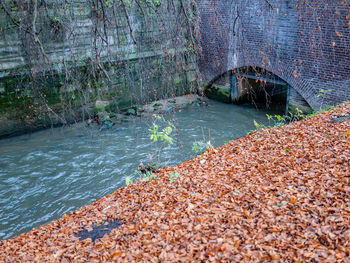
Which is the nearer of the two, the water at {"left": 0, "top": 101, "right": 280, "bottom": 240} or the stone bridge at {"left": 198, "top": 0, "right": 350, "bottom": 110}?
the water at {"left": 0, "top": 101, "right": 280, "bottom": 240}

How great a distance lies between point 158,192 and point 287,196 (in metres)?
1.94

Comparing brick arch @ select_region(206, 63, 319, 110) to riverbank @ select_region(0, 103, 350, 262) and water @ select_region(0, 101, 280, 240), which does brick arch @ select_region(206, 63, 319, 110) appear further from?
riverbank @ select_region(0, 103, 350, 262)

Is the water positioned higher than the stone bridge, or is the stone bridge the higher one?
the stone bridge

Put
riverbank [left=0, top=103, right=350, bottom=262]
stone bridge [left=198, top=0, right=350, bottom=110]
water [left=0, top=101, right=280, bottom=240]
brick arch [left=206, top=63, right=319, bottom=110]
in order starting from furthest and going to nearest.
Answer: brick arch [left=206, top=63, right=319, bottom=110] → stone bridge [left=198, top=0, right=350, bottom=110] → water [left=0, top=101, right=280, bottom=240] → riverbank [left=0, top=103, right=350, bottom=262]

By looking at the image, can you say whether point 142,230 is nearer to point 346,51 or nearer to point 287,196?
point 287,196

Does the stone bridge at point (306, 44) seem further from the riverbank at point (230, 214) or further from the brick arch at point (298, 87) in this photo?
the riverbank at point (230, 214)

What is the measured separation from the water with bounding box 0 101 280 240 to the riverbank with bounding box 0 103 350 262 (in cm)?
138

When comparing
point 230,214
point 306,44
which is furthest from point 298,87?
point 230,214

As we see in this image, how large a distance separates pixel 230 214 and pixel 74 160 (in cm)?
568

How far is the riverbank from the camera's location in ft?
9.27

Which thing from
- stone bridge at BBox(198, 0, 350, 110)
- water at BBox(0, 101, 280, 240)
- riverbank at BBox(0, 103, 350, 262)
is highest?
stone bridge at BBox(198, 0, 350, 110)

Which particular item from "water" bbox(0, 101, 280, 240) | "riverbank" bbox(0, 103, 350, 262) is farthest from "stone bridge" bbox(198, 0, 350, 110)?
"riverbank" bbox(0, 103, 350, 262)

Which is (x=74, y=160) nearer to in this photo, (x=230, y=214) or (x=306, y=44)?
(x=230, y=214)

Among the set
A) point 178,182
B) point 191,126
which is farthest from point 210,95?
point 178,182
